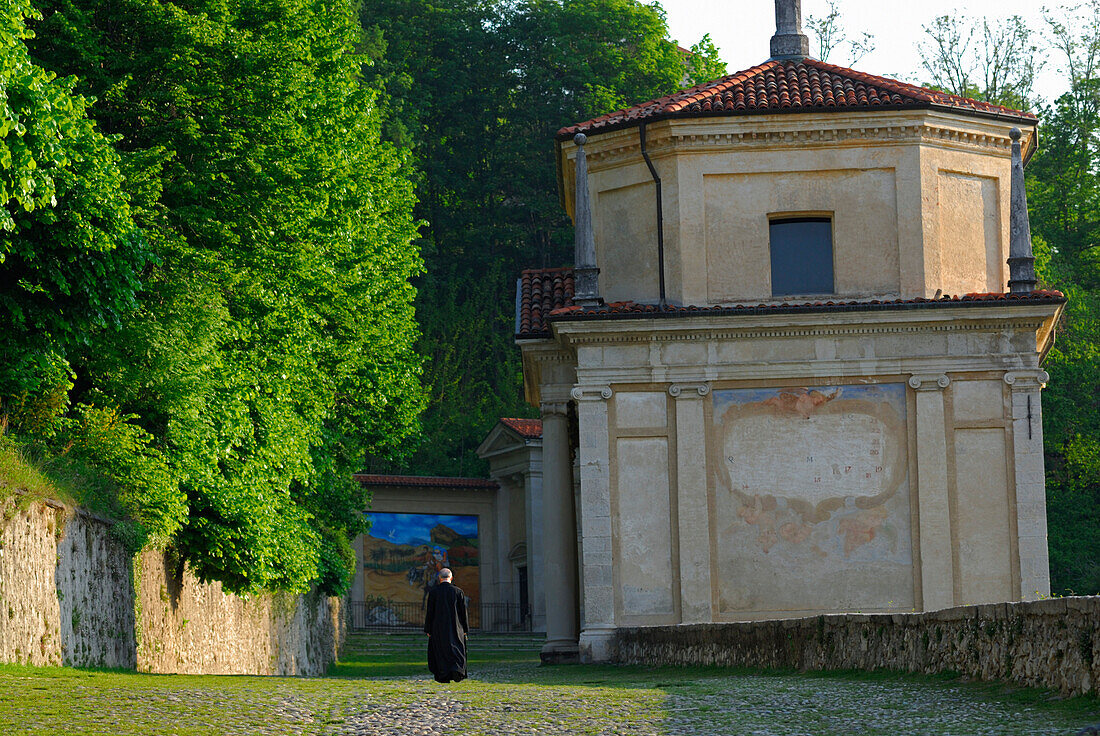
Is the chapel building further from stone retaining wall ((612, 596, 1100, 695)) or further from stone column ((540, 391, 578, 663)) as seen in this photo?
stone retaining wall ((612, 596, 1100, 695))

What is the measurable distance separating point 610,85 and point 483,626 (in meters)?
23.0

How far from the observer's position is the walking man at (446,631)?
15.7 m

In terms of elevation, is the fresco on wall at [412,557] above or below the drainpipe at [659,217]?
below

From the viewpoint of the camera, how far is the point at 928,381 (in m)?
23.0

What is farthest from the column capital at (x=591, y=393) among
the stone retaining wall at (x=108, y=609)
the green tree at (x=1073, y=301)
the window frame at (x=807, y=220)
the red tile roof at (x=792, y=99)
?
the green tree at (x=1073, y=301)

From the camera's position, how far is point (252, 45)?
21562 mm

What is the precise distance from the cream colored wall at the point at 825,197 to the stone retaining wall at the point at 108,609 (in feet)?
31.3

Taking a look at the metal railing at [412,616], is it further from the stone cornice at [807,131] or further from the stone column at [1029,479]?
the stone column at [1029,479]

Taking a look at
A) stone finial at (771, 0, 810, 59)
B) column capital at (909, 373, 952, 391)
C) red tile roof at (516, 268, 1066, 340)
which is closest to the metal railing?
stone finial at (771, 0, 810, 59)

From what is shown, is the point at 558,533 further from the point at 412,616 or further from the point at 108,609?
the point at 412,616

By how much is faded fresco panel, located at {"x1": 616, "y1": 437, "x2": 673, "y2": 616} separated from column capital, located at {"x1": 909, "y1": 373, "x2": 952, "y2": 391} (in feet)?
13.7

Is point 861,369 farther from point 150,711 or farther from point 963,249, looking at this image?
point 150,711

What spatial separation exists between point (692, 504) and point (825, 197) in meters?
6.00

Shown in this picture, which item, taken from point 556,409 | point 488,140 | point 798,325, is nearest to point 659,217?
point 798,325
